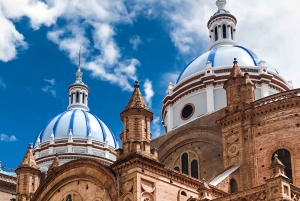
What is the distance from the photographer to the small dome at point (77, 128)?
65250 millimetres

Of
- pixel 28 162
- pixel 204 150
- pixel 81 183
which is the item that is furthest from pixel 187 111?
pixel 81 183

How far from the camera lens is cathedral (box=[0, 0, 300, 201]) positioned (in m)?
30.6

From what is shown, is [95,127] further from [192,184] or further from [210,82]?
[192,184]

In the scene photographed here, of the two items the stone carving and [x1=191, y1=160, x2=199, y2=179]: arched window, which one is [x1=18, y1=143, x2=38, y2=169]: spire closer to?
[x1=191, y1=160, x2=199, y2=179]: arched window

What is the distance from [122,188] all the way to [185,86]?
63.8ft

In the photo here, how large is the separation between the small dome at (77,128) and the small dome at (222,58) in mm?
18717

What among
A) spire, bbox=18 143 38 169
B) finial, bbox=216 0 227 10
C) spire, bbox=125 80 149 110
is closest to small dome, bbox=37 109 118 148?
finial, bbox=216 0 227 10

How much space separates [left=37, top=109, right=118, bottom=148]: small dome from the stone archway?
27.8 meters

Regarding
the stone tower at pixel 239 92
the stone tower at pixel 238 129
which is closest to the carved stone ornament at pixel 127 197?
the stone tower at pixel 238 129

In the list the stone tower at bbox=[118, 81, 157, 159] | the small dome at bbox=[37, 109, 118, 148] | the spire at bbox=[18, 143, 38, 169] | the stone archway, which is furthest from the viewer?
the small dome at bbox=[37, 109, 118, 148]

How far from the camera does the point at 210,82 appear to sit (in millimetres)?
47281

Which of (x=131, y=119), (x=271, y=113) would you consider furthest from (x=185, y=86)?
(x=131, y=119)

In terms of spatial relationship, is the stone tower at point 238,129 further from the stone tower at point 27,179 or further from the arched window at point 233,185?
the stone tower at point 27,179

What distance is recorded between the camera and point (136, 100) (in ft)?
107
